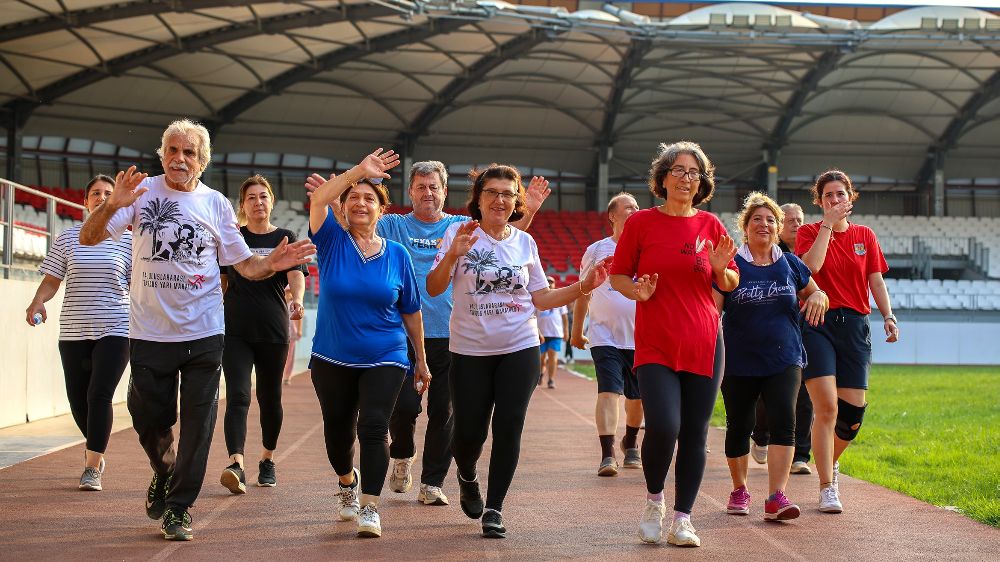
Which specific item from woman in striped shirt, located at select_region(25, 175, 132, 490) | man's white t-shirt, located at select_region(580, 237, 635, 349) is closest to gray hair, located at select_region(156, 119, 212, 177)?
woman in striped shirt, located at select_region(25, 175, 132, 490)

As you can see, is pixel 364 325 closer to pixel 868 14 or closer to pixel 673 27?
pixel 673 27

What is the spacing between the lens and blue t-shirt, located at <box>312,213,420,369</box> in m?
5.90

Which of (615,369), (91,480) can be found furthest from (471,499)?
(615,369)

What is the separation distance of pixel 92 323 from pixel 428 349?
7.20ft

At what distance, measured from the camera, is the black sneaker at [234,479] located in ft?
23.8

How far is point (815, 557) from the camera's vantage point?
5484mm

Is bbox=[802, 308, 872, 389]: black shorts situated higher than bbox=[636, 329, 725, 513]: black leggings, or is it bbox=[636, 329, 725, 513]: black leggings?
bbox=[802, 308, 872, 389]: black shorts

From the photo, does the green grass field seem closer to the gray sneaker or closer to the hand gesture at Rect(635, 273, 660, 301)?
the hand gesture at Rect(635, 273, 660, 301)

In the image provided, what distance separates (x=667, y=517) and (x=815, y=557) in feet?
4.30

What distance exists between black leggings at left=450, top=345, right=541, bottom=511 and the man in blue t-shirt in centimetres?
86

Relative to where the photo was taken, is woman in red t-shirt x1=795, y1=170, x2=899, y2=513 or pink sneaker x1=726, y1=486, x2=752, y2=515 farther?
woman in red t-shirt x1=795, y1=170, x2=899, y2=513

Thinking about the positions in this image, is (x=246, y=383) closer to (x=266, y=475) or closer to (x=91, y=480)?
(x=266, y=475)

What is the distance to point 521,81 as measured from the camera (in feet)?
137

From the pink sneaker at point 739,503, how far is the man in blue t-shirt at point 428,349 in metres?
1.66
